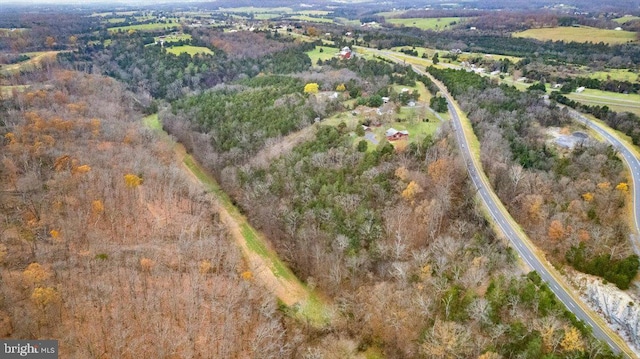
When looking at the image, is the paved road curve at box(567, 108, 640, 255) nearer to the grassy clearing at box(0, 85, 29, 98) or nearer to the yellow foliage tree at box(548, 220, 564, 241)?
the yellow foliage tree at box(548, 220, 564, 241)

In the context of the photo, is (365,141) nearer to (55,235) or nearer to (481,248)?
(481,248)

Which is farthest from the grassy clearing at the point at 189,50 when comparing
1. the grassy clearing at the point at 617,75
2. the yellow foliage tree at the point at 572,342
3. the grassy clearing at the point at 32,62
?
the yellow foliage tree at the point at 572,342

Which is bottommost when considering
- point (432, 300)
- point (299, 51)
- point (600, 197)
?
point (432, 300)

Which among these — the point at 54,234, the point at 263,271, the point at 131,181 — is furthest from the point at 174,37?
the point at 263,271

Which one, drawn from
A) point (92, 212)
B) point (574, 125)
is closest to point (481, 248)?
point (574, 125)

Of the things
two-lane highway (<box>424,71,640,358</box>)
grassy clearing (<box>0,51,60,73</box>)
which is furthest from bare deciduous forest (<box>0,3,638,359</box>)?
A: grassy clearing (<box>0,51,60,73</box>)

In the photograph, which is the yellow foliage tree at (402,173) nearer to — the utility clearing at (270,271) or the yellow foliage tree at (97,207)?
the utility clearing at (270,271)

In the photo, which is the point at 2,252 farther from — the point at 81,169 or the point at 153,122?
the point at 153,122
